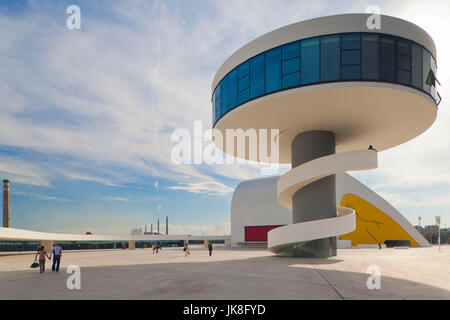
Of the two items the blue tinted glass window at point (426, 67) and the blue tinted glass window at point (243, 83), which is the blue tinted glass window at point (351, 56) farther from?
the blue tinted glass window at point (243, 83)

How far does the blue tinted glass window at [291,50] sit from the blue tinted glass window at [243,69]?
2629 millimetres

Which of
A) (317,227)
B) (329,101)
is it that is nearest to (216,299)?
(317,227)

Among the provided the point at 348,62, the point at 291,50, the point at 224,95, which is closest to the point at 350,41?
the point at 348,62

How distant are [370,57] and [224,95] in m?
9.12

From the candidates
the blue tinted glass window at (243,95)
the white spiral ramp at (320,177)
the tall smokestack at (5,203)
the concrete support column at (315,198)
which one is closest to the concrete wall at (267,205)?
the concrete support column at (315,198)

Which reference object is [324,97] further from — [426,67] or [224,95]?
[224,95]

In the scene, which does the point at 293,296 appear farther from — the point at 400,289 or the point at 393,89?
the point at 393,89

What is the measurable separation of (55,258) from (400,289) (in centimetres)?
1433

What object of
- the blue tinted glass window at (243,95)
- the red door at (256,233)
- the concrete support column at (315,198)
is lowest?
the red door at (256,233)

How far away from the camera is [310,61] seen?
59.0 ft

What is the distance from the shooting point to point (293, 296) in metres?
8.86

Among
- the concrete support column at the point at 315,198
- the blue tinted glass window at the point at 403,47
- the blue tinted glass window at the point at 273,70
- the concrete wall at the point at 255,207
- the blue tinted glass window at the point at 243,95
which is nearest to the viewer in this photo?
the blue tinted glass window at the point at 403,47

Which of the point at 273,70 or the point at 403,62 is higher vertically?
the point at 273,70

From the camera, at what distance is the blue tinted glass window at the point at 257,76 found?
19.6m
